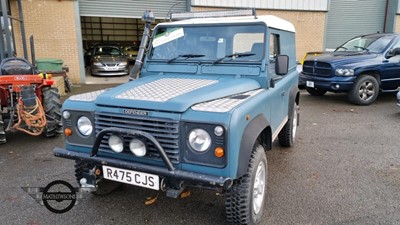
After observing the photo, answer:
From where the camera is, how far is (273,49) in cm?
383

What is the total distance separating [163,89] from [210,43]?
100cm

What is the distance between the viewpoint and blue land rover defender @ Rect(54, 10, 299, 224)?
2457mm

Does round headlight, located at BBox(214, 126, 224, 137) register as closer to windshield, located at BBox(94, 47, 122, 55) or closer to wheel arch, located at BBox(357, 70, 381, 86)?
wheel arch, located at BBox(357, 70, 381, 86)

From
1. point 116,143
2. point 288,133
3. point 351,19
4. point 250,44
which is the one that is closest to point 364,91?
point 288,133

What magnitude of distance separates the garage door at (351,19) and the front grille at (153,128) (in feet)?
49.9

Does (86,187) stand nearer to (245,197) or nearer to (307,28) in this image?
(245,197)

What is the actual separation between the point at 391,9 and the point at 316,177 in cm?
1554

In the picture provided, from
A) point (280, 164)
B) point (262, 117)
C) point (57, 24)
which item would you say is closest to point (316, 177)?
point (280, 164)

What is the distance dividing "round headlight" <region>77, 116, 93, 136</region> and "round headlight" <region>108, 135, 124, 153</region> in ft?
1.08

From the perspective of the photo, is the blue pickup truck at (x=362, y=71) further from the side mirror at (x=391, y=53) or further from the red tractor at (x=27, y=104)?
the red tractor at (x=27, y=104)

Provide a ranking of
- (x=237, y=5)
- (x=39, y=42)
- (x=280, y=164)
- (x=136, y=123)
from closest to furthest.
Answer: (x=136, y=123) → (x=280, y=164) → (x=39, y=42) → (x=237, y=5)

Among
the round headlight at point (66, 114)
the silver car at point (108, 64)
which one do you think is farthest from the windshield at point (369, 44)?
the silver car at point (108, 64)

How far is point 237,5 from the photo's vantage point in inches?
540

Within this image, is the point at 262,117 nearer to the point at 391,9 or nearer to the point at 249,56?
the point at 249,56
